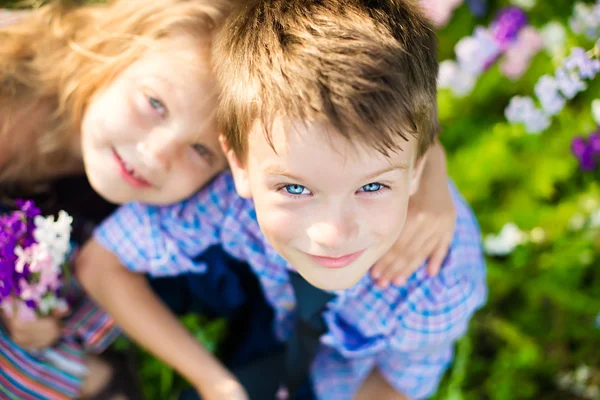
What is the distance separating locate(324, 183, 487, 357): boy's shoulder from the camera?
1490mm

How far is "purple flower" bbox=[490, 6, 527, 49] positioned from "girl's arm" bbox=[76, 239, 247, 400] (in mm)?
1473

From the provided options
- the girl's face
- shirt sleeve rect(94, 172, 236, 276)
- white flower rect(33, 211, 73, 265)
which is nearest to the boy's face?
the girl's face

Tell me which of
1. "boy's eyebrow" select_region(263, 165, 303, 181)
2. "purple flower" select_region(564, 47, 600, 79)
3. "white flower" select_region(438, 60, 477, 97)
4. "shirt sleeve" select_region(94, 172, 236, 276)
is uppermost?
"purple flower" select_region(564, 47, 600, 79)

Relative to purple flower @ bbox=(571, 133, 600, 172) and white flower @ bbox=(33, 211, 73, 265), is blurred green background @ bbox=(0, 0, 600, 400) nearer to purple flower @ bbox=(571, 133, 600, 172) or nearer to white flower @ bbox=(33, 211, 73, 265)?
purple flower @ bbox=(571, 133, 600, 172)

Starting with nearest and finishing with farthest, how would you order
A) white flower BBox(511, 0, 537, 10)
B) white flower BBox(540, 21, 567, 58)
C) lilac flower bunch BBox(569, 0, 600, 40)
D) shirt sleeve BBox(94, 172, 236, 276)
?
shirt sleeve BBox(94, 172, 236, 276) → lilac flower bunch BBox(569, 0, 600, 40) → white flower BBox(540, 21, 567, 58) → white flower BBox(511, 0, 537, 10)

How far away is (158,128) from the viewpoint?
1422 millimetres

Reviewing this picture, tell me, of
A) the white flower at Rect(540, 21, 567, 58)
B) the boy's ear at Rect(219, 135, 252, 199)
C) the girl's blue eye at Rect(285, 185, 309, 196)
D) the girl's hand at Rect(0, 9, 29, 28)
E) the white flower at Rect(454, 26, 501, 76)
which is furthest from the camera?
the white flower at Rect(540, 21, 567, 58)

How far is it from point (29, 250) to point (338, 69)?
31.3 inches

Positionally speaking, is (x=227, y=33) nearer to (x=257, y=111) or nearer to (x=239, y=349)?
(x=257, y=111)

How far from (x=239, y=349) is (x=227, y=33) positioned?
1.16 m

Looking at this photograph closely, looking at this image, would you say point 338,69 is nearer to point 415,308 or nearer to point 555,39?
point 415,308

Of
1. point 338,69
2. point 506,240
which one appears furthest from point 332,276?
point 506,240

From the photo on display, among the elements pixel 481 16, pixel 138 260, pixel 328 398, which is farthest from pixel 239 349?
pixel 481 16

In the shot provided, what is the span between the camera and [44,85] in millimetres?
1755
